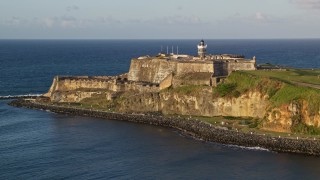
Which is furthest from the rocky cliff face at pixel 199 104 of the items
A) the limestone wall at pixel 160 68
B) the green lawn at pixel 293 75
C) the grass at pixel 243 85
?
the limestone wall at pixel 160 68

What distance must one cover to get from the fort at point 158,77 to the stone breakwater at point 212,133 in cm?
679

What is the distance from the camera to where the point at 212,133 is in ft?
210

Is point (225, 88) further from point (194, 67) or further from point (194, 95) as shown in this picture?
point (194, 67)

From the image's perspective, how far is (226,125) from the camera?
218ft

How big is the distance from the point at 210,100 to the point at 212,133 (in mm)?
10551

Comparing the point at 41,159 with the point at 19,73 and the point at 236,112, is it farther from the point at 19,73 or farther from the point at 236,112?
the point at 19,73

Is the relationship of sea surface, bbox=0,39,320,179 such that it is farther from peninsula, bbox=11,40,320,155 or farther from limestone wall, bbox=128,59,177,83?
limestone wall, bbox=128,59,177,83

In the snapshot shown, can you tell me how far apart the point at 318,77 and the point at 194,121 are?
17183 mm

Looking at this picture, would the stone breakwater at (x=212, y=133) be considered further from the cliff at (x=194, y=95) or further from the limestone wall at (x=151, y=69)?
the limestone wall at (x=151, y=69)

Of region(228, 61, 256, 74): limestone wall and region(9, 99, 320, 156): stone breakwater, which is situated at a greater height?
region(228, 61, 256, 74): limestone wall

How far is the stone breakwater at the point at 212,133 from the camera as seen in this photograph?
56391 mm

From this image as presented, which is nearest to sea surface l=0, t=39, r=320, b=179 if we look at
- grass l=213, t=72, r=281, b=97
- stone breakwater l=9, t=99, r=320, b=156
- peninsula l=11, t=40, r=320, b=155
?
stone breakwater l=9, t=99, r=320, b=156

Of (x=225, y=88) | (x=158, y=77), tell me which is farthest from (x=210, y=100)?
(x=158, y=77)

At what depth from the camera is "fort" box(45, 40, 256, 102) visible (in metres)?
79.7
